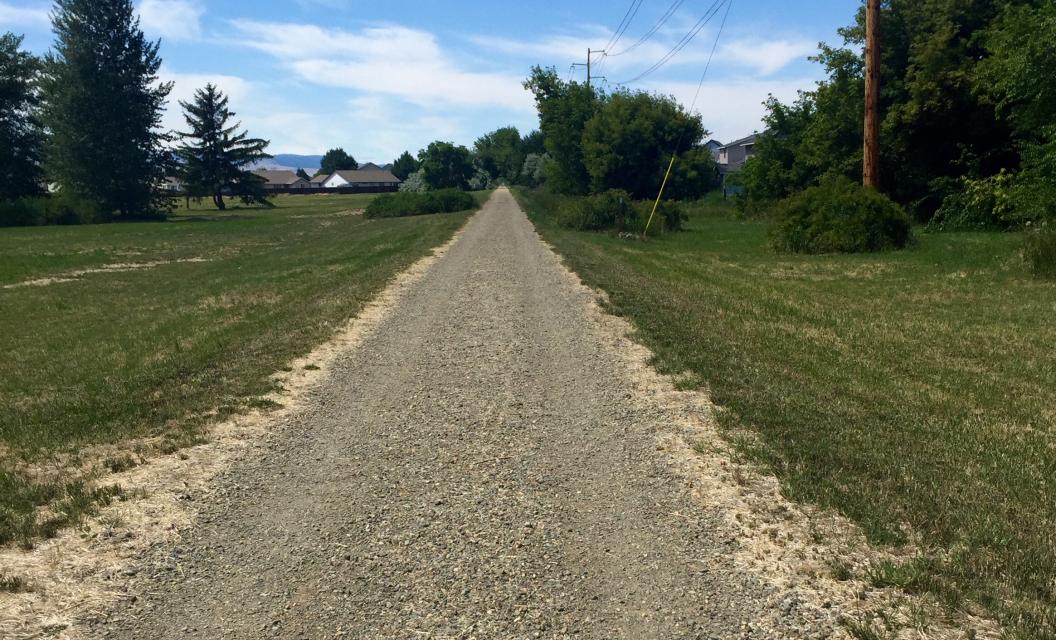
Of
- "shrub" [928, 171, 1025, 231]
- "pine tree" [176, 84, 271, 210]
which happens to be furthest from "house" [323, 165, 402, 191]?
"shrub" [928, 171, 1025, 231]

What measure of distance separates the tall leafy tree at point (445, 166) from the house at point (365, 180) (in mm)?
35550

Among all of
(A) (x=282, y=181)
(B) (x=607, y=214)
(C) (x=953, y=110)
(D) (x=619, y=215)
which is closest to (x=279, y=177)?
(A) (x=282, y=181)

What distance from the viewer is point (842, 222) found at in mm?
22094

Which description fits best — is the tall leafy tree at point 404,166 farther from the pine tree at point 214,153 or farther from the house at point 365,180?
the pine tree at point 214,153

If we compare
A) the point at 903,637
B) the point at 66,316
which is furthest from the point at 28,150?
the point at 903,637

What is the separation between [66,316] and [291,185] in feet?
482

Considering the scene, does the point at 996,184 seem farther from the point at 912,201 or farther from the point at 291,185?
the point at 291,185

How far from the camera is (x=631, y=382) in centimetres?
777

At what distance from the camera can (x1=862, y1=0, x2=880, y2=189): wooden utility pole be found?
2102 cm

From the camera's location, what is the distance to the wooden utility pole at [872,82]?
2102 centimetres

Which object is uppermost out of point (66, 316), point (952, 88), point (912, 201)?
point (952, 88)

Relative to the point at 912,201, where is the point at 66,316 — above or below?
below

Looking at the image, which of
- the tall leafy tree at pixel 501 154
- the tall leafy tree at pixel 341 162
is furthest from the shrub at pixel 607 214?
the tall leafy tree at pixel 341 162

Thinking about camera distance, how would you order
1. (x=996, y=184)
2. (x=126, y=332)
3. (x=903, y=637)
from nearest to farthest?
(x=903, y=637)
(x=126, y=332)
(x=996, y=184)
